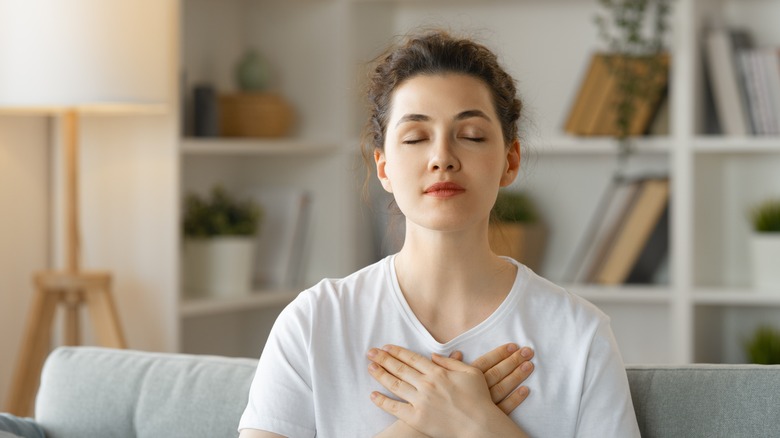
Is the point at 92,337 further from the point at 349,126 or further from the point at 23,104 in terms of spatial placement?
the point at 349,126

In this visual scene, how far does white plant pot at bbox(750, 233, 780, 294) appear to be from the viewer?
10.4ft

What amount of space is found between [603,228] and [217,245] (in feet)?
3.70

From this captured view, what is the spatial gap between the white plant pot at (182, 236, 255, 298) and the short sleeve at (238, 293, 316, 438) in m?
1.64

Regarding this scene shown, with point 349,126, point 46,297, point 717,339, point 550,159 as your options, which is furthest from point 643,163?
point 46,297

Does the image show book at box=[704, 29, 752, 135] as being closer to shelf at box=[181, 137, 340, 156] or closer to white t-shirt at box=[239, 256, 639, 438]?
shelf at box=[181, 137, 340, 156]

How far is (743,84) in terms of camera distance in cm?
318

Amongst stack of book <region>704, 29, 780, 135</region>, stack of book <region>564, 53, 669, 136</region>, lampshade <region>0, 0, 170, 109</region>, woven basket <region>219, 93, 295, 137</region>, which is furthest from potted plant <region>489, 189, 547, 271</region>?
lampshade <region>0, 0, 170, 109</region>

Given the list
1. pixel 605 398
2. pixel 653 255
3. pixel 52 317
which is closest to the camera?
pixel 605 398

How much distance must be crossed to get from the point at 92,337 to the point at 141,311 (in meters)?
0.15

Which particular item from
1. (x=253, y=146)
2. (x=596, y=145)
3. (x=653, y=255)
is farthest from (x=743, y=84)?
(x=253, y=146)

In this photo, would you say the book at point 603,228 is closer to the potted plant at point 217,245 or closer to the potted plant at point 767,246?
the potted plant at point 767,246

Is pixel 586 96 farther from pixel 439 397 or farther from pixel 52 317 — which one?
pixel 439 397

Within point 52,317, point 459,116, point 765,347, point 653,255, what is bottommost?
point 765,347

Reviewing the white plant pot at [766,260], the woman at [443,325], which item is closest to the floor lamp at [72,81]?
the woman at [443,325]
